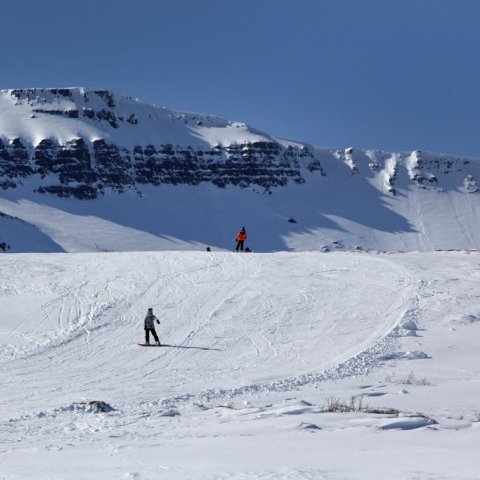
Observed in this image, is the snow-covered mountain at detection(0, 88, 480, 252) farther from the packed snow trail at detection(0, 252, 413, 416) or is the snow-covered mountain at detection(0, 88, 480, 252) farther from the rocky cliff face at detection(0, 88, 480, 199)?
the packed snow trail at detection(0, 252, 413, 416)

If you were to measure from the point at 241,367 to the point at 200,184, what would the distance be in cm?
12937

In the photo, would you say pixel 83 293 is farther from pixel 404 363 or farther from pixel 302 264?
pixel 404 363

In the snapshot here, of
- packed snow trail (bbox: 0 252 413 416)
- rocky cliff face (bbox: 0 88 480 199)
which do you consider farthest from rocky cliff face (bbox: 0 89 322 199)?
packed snow trail (bbox: 0 252 413 416)

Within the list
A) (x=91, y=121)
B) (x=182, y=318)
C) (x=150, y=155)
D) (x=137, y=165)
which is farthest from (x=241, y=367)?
(x=91, y=121)

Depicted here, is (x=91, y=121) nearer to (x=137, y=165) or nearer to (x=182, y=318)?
(x=137, y=165)

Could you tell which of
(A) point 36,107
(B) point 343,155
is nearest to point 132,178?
(A) point 36,107

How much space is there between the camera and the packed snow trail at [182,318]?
16.3 metres

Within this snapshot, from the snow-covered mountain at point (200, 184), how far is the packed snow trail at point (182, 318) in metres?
74.5

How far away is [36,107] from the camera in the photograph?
502ft

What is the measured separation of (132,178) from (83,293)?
11703cm

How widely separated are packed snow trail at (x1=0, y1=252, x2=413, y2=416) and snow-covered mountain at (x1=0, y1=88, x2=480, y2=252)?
74527 millimetres

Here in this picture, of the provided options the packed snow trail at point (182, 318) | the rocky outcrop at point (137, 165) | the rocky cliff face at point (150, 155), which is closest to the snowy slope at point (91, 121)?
the rocky cliff face at point (150, 155)

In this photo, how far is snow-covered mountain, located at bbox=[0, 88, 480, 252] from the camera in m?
122

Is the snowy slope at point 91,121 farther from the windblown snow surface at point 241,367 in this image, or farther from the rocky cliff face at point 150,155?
the windblown snow surface at point 241,367
